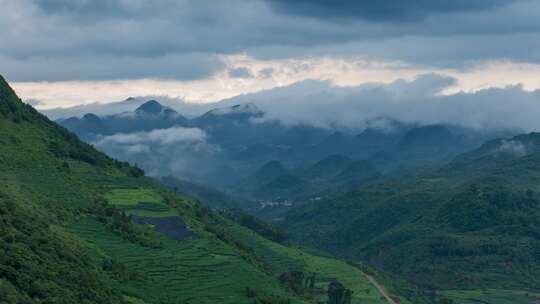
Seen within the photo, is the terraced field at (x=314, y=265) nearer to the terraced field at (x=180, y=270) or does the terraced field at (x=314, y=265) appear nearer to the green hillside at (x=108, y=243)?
the green hillside at (x=108, y=243)

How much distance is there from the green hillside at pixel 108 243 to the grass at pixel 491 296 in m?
21.1

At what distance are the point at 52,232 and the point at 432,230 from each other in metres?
137

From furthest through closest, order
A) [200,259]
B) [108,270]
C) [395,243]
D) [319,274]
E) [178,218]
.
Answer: [395,243] → [319,274] → [178,218] → [200,259] → [108,270]

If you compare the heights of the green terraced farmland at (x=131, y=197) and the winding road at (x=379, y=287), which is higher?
the green terraced farmland at (x=131, y=197)

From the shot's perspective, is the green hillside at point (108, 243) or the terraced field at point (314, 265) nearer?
the green hillside at point (108, 243)

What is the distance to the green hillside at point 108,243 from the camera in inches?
2496

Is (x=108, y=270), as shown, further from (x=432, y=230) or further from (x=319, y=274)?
(x=432, y=230)

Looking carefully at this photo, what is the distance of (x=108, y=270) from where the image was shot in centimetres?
7425

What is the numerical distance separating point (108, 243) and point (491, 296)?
3010 inches

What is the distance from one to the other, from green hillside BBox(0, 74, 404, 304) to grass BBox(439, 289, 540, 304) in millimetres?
21071

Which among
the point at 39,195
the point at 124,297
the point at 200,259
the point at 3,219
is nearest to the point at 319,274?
the point at 200,259

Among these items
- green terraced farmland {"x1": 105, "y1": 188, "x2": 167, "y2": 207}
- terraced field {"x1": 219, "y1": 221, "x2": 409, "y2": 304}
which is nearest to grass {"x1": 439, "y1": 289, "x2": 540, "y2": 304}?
terraced field {"x1": 219, "y1": 221, "x2": 409, "y2": 304}

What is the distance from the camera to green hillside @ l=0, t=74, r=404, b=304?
63.4 meters

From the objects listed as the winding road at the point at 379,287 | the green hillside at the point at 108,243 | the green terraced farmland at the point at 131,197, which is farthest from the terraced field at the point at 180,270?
the winding road at the point at 379,287
